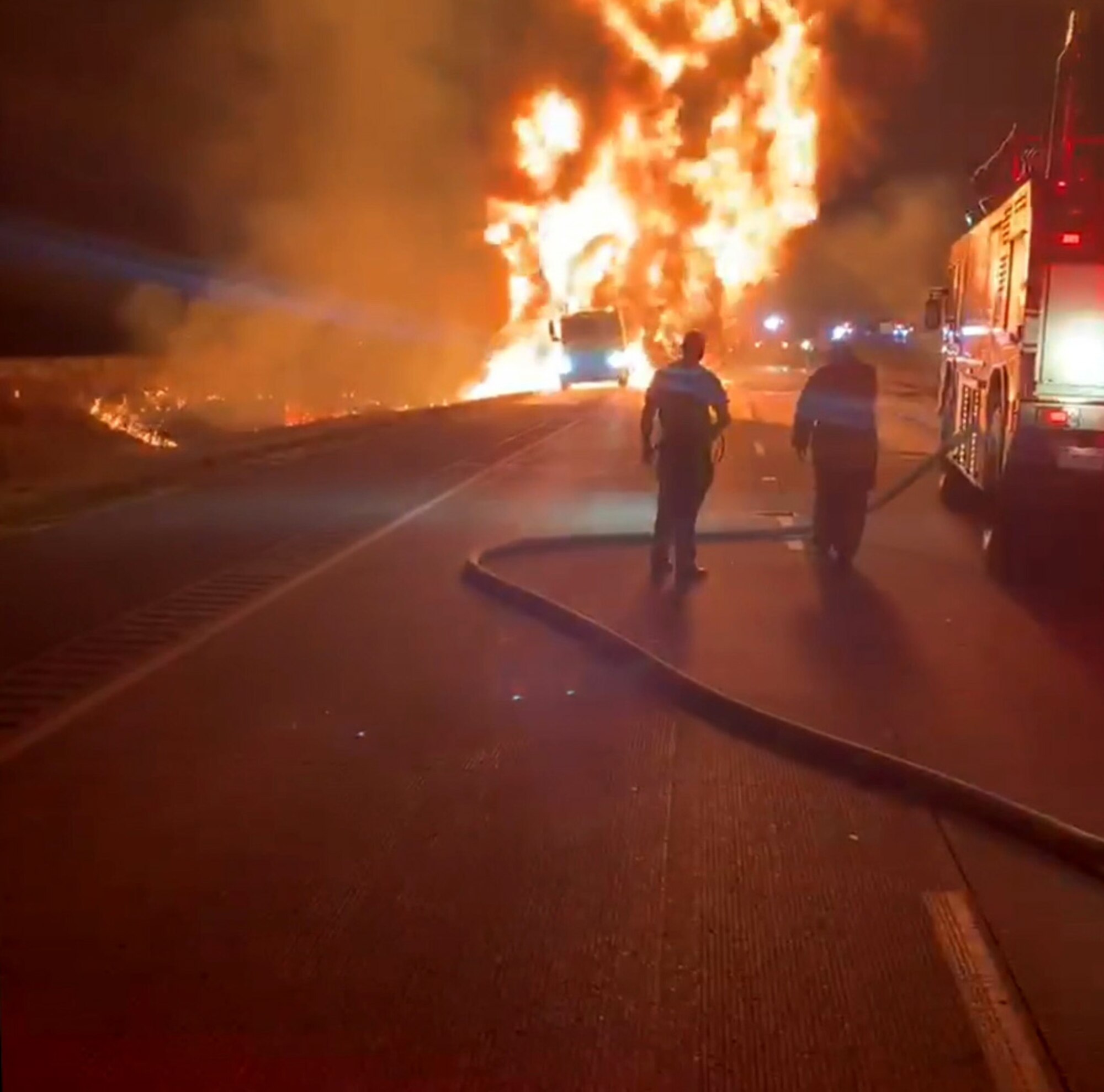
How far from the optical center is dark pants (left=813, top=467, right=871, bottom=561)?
15.0m

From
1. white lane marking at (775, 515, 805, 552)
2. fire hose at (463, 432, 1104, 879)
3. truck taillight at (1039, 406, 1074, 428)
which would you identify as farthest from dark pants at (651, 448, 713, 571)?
truck taillight at (1039, 406, 1074, 428)

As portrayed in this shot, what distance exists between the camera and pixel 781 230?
59.1 m

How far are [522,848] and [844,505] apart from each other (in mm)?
8867

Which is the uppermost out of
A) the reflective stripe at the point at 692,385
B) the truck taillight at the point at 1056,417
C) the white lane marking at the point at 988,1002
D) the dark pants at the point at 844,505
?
the reflective stripe at the point at 692,385

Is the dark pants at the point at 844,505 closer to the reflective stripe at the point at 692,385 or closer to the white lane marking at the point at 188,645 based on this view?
the reflective stripe at the point at 692,385

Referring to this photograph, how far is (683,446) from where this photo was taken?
13.9 m

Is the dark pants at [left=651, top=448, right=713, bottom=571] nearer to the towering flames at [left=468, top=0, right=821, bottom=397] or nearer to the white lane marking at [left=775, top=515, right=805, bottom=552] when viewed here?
the white lane marking at [left=775, top=515, right=805, bottom=552]

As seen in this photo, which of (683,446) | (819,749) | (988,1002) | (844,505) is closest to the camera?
(988,1002)

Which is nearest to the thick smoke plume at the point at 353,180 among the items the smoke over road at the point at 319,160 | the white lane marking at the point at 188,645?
the smoke over road at the point at 319,160

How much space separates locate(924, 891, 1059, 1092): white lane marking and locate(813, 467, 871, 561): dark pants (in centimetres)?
898

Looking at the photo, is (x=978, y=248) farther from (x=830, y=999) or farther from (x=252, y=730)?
(x=830, y=999)

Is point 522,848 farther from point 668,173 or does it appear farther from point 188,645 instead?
point 668,173

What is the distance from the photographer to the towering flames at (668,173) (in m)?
53.6

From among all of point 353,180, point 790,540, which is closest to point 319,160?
point 353,180
